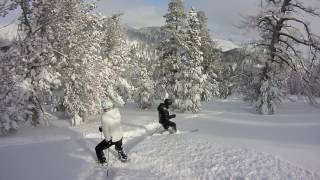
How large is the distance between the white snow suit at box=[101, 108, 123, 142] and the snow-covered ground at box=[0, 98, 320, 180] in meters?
0.87

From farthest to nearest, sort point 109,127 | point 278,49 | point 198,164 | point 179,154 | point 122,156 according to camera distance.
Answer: point 278,49 < point 179,154 < point 122,156 < point 109,127 < point 198,164

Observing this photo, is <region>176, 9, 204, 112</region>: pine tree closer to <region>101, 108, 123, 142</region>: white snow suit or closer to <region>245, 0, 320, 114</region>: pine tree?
<region>245, 0, 320, 114</region>: pine tree

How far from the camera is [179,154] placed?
523 inches

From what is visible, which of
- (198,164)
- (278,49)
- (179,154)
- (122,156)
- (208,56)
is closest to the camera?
(198,164)

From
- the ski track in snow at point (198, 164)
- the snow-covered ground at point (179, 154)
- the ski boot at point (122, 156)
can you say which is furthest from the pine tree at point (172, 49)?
the ski boot at point (122, 156)

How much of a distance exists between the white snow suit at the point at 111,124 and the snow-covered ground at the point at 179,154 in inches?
34.2

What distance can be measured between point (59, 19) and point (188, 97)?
13821mm

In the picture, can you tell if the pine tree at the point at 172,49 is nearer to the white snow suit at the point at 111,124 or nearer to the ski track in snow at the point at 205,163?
the ski track in snow at the point at 205,163

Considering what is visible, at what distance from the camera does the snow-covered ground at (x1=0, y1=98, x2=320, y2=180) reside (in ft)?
36.2

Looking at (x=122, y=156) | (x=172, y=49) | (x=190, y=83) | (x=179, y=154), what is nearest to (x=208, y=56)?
(x=172, y=49)

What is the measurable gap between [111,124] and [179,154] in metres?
2.52

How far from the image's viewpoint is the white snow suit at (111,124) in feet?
39.9

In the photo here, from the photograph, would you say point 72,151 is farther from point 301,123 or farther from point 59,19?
point 301,123

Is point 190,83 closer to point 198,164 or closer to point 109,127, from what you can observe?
point 109,127
